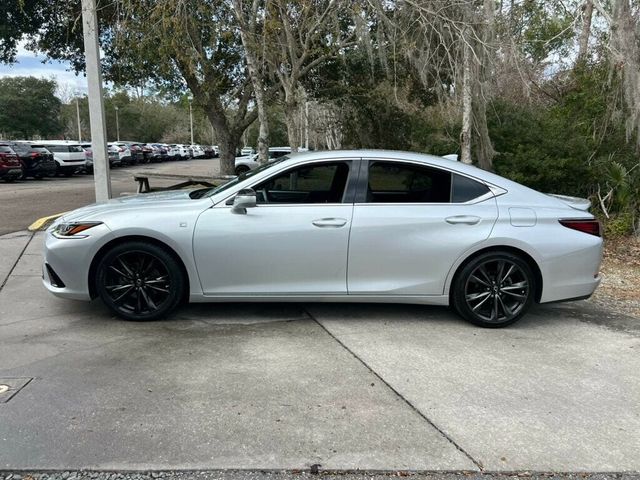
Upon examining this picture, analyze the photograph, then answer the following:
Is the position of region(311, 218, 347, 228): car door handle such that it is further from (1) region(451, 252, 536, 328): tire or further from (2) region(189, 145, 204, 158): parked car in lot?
(2) region(189, 145, 204, 158): parked car in lot

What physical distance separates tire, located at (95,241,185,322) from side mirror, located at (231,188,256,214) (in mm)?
731

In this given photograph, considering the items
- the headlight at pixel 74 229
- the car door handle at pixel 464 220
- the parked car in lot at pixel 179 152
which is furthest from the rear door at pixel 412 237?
the parked car in lot at pixel 179 152

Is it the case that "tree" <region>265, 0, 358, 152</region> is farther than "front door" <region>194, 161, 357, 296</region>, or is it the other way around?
"tree" <region>265, 0, 358, 152</region>

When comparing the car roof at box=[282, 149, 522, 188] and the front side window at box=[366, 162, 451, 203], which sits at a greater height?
the car roof at box=[282, 149, 522, 188]

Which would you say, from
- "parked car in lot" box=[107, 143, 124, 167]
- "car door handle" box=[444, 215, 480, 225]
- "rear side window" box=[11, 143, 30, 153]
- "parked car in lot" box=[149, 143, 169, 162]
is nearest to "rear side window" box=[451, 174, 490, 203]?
"car door handle" box=[444, 215, 480, 225]

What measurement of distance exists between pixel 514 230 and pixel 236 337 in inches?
105

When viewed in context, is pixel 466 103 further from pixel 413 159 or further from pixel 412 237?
pixel 412 237

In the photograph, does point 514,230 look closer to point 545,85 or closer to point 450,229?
point 450,229

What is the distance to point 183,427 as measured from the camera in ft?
10.5

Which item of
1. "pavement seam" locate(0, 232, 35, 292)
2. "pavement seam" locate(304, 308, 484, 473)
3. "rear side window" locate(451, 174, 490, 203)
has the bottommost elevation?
"pavement seam" locate(304, 308, 484, 473)

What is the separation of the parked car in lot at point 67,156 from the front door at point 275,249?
22.9 metres

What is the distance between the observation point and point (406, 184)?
5316 mm

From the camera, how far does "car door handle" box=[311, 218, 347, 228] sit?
4.85m

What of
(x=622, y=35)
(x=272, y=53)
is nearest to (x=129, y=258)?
(x=272, y=53)
